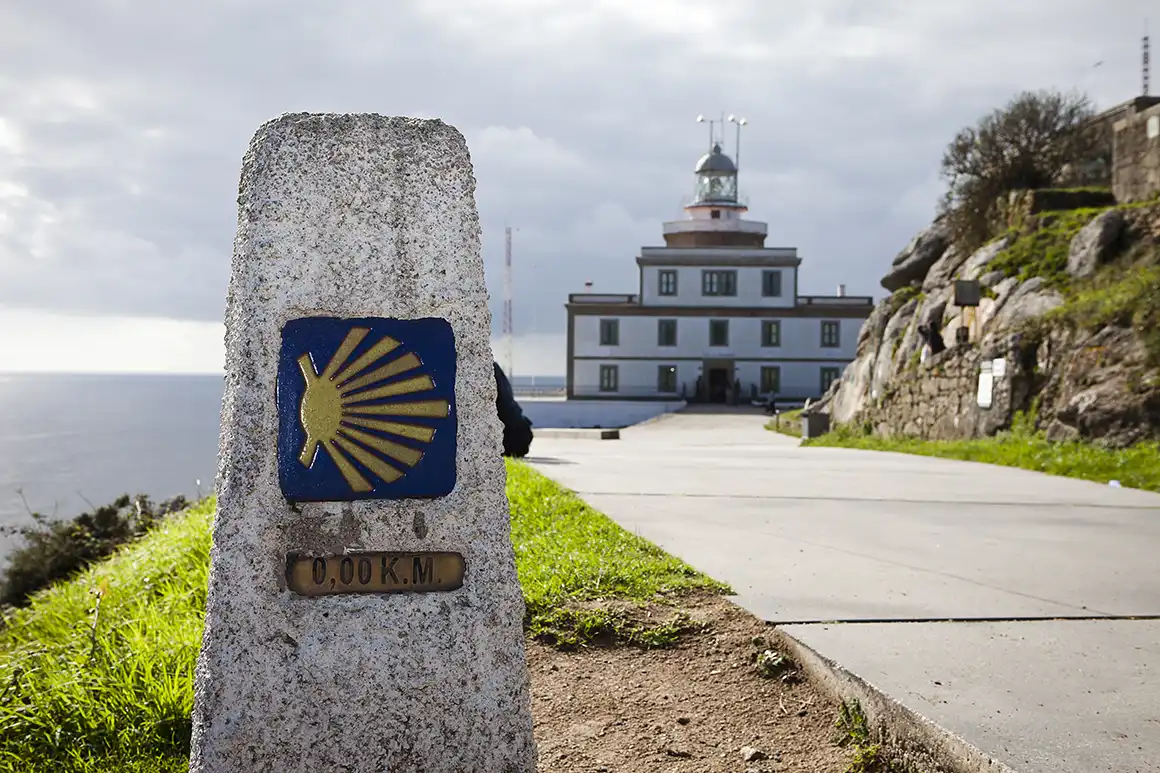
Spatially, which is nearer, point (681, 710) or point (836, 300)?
point (681, 710)

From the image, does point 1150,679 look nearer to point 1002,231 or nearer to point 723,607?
point 723,607

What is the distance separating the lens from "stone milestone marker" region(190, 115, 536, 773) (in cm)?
266

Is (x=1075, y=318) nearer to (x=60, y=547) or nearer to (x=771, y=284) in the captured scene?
(x=60, y=547)

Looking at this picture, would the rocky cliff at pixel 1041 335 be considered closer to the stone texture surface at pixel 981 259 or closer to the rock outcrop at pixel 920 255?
the stone texture surface at pixel 981 259

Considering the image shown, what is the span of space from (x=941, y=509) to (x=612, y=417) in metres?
35.2

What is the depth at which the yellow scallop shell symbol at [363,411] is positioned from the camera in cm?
269

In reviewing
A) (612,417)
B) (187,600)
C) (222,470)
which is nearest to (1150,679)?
(222,470)

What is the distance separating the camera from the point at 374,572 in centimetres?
270

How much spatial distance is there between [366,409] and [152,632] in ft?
7.87

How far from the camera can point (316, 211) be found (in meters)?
2.73

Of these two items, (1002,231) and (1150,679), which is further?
(1002,231)

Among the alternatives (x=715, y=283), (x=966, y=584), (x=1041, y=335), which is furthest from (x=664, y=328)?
(x=966, y=584)

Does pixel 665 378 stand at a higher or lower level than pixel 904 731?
higher

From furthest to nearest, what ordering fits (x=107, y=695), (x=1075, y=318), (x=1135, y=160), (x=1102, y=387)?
(x=1135, y=160)
(x=1075, y=318)
(x=1102, y=387)
(x=107, y=695)
